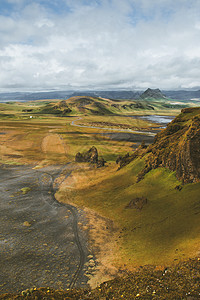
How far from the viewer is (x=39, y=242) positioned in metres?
22.1

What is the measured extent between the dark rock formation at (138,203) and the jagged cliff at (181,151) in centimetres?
585

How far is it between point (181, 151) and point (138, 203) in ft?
31.7

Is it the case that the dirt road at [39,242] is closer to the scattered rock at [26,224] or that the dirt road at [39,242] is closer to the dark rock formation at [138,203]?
the scattered rock at [26,224]

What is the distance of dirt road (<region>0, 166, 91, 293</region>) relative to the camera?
54.7ft

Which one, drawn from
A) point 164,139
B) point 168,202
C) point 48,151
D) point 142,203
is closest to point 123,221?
point 142,203

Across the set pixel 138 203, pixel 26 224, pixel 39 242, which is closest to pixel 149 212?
pixel 138 203

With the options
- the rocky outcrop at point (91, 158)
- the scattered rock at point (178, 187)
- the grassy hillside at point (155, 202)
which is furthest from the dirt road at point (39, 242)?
the rocky outcrop at point (91, 158)

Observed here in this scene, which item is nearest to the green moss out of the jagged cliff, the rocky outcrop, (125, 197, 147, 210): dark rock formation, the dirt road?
the dirt road

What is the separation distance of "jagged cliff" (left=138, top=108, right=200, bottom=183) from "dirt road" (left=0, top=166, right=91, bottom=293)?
15075 millimetres

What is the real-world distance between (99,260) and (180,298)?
945 centimetres

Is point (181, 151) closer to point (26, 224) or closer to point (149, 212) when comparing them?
Answer: point (149, 212)

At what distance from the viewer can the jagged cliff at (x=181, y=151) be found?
2452cm

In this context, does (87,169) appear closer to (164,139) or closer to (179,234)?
(164,139)

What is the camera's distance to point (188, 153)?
25.1 meters
